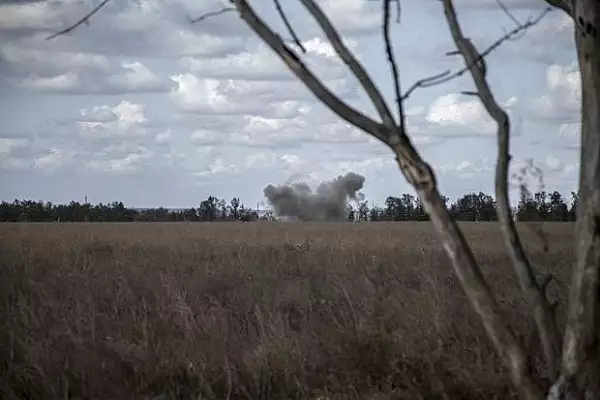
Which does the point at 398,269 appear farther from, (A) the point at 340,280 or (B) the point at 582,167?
(B) the point at 582,167

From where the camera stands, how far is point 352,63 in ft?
15.1

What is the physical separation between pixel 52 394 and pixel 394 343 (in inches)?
108

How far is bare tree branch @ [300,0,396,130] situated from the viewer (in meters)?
4.51

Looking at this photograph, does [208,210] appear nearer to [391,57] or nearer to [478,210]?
[478,210]

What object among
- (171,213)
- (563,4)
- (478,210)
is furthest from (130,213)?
(563,4)

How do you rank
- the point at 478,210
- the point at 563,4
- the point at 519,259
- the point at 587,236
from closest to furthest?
1. the point at 587,236
2. the point at 519,259
3. the point at 563,4
4. the point at 478,210

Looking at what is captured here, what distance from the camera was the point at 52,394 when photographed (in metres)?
6.48

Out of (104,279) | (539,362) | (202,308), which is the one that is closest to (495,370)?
(539,362)

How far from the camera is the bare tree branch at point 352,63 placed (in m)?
4.51

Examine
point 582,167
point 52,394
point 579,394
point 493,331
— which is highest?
point 582,167

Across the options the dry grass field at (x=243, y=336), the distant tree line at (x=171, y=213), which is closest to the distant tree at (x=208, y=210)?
the distant tree line at (x=171, y=213)

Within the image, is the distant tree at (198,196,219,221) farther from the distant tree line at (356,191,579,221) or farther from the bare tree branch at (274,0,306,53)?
the bare tree branch at (274,0,306,53)

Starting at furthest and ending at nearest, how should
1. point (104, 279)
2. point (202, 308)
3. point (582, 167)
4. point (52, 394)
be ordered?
point (104, 279), point (202, 308), point (52, 394), point (582, 167)

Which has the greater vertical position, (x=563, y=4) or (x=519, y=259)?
(x=563, y=4)
